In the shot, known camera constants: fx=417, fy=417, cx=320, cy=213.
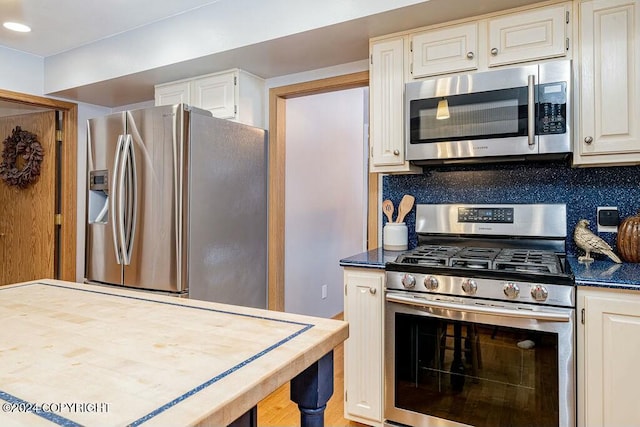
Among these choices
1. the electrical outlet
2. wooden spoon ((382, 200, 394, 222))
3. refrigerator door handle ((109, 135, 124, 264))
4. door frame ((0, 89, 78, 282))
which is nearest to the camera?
the electrical outlet

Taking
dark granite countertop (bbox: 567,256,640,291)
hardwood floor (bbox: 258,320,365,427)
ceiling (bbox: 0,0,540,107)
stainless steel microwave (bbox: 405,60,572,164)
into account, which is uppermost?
ceiling (bbox: 0,0,540,107)

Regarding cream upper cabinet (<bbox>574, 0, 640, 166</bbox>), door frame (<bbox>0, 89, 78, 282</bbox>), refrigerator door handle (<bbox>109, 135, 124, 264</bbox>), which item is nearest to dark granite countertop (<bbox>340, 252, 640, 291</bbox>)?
cream upper cabinet (<bbox>574, 0, 640, 166</bbox>)

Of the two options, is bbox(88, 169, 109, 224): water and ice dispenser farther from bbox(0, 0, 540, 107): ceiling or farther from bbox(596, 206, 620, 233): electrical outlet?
bbox(596, 206, 620, 233): electrical outlet

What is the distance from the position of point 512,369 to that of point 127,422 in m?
1.61

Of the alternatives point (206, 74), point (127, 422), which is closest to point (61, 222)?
point (206, 74)

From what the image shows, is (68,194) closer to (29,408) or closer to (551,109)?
(29,408)

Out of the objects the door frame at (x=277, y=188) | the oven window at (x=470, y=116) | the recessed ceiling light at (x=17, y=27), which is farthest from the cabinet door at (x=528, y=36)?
the recessed ceiling light at (x=17, y=27)

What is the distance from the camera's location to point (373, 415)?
6.73ft

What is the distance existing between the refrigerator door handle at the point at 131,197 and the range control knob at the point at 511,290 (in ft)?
6.90

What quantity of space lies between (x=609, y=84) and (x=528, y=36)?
41 centimetres

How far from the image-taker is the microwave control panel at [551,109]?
1840mm

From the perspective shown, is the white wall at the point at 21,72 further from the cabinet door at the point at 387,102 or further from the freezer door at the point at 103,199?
the cabinet door at the point at 387,102

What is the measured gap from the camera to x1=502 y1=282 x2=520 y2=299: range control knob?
5.54ft

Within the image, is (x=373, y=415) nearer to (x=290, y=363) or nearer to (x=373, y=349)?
(x=373, y=349)
